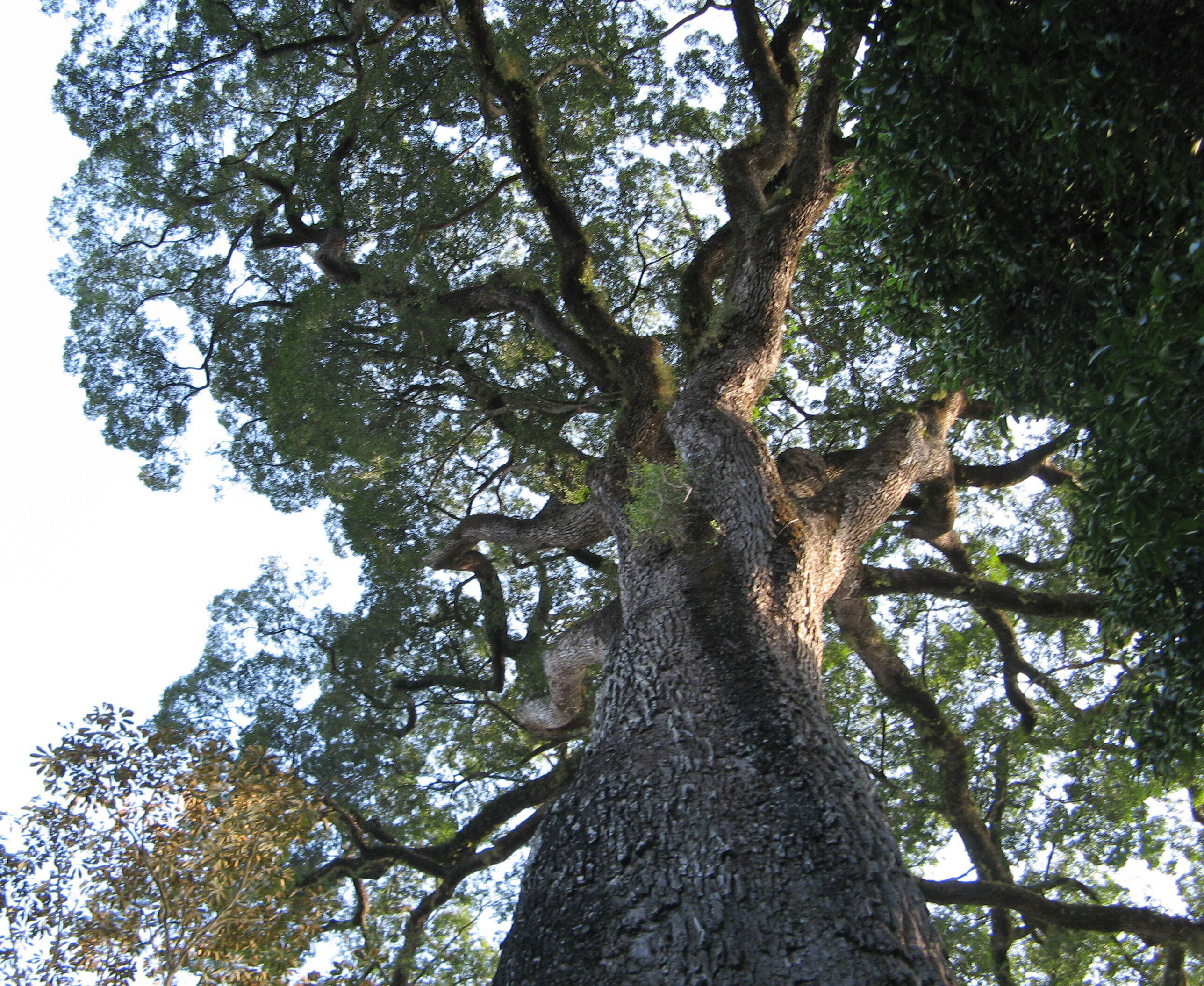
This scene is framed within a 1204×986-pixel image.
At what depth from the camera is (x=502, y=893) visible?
10.6 meters

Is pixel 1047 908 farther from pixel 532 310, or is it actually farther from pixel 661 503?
pixel 532 310

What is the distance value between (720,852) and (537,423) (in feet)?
22.4

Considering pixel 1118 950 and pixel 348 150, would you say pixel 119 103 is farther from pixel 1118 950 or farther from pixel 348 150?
pixel 1118 950

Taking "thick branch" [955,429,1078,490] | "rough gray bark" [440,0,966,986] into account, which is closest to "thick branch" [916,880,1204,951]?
"rough gray bark" [440,0,966,986]

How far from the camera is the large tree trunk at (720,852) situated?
3.04 metres

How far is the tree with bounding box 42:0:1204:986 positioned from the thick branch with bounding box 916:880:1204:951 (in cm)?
3

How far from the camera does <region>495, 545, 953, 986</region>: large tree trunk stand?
9.96 feet

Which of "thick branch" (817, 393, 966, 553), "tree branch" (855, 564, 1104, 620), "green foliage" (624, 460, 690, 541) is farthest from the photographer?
"tree branch" (855, 564, 1104, 620)

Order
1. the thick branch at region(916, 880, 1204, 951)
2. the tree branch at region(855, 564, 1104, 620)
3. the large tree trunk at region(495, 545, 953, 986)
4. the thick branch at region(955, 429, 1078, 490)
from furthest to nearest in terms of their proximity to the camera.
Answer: the thick branch at region(955, 429, 1078, 490) → the tree branch at region(855, 564, 1104, 620) → the thick branch at region(916, 880, 1204, 951) → the large tree trunk at region(495, 545, 953, 986)

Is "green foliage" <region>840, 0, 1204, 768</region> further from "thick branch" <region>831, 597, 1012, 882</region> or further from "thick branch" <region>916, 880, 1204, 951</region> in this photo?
"thick branch" <region>831, 597, 1012, 882</region>

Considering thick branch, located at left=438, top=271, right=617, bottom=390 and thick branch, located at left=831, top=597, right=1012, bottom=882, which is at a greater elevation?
thick branch, located at left=438, top=271, right=617, bottom=390

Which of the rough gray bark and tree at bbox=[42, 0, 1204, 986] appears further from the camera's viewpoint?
tree at bbox=[42, 0, 1204, 986]

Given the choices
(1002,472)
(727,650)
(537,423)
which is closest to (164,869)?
(727,650)

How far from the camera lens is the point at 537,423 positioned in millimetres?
9820
